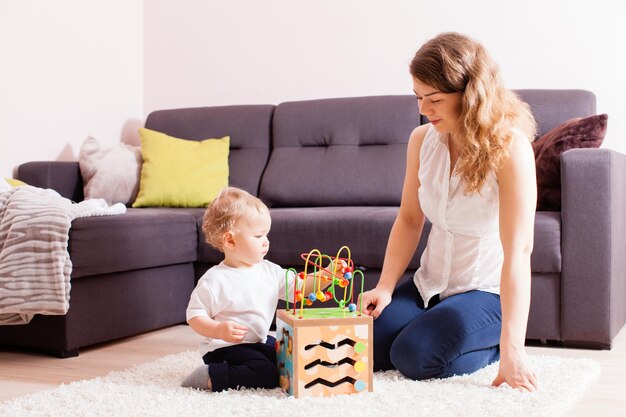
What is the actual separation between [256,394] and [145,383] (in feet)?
1.10

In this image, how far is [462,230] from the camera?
2156mm

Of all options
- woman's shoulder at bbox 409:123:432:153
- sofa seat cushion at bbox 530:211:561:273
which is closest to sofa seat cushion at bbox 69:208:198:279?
woman's shoulder at bbox 409:123:432:153

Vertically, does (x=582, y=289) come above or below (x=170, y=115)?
below

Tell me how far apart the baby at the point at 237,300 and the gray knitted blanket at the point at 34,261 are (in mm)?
602

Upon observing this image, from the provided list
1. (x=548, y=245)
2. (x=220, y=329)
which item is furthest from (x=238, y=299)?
(x=548, y=245)

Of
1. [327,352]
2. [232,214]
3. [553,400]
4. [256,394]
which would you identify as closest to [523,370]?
[553,400]

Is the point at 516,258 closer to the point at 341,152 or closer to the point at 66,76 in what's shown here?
the point at 341,152

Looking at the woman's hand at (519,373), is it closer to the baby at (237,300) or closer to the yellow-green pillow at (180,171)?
the baby at (237,300)

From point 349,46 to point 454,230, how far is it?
204cm

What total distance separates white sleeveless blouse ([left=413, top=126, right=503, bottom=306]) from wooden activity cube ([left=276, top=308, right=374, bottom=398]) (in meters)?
0.39

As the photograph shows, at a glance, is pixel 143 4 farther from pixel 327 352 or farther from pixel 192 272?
pixel 327 352

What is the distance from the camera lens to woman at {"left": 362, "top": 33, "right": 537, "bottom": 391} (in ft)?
6.28

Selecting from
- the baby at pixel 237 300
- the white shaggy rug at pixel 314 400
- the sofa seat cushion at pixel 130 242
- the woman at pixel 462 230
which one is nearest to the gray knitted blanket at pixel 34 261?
the sofa seat cushion at pixel 130 242

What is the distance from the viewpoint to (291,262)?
9.64 feet
